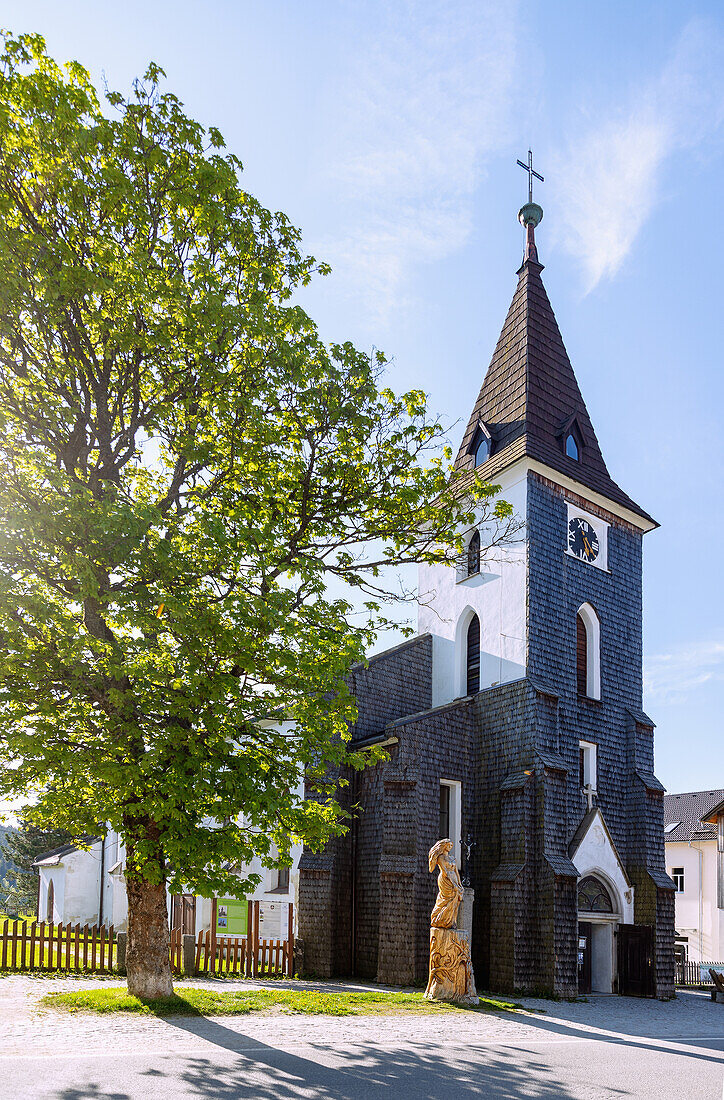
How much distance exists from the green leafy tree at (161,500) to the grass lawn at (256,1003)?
664 millimetres

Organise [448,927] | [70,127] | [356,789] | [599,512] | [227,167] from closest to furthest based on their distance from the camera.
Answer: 1. [70,127]
2. [227,167]
3. [448,927]
4. [356,789]
5. [599,512]

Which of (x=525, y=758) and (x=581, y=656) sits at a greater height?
(x=581, y=656)

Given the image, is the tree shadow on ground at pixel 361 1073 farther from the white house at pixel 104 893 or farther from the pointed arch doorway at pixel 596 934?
the white house at pixel 104 893

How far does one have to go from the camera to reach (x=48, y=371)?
43.1 ft

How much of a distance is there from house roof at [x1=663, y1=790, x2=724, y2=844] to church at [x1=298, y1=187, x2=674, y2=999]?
21.7 m

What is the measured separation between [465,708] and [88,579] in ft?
50.9

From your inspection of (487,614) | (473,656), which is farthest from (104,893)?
(487,614)

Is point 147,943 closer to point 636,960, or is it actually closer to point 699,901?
point 636,960

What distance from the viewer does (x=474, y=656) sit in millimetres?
26844

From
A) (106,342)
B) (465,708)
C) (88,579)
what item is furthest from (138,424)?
(465,708)

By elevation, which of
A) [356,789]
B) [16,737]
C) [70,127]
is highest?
[70,127]

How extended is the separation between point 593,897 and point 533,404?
1341 centimetres

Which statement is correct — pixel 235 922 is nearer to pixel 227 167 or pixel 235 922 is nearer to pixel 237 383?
pixel 237 383

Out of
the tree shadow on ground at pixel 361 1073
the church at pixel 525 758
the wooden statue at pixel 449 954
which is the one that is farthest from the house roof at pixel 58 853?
the tree shadow on ground at pixel 361 1073
